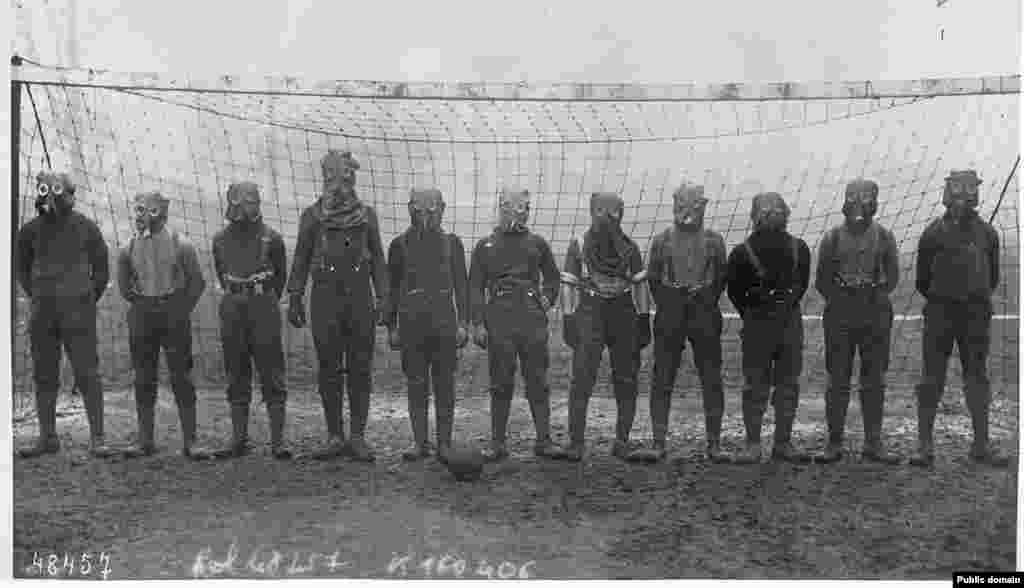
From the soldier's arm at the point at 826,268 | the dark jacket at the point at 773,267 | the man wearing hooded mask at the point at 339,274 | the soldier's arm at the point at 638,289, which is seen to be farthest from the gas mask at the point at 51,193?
the soldier's arm at the point at 826,268

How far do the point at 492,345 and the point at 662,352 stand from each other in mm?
790

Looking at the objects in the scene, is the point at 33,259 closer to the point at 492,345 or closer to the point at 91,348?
the point at 91,348

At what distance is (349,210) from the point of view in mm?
A: 4566

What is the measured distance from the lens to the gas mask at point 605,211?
4.60 metres

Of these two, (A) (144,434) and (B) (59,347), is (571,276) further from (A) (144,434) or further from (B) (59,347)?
(B) (59,347)

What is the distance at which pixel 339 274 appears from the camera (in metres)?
4.58

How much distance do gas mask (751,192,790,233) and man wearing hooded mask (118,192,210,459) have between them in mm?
2596

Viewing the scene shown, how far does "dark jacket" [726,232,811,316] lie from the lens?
457 cm

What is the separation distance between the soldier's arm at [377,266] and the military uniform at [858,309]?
201cm

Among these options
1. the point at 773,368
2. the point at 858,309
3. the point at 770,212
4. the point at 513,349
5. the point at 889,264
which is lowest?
the point at 773,368

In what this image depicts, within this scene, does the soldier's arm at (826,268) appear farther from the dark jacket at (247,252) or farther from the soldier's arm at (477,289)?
the dark jacket at (247,252)

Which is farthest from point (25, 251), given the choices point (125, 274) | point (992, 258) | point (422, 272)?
point (992, 258)

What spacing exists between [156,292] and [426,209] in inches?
51.3

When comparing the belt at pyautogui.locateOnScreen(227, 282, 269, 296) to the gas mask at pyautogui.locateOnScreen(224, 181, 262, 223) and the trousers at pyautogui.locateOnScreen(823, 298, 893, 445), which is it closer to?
the gas mask at pyautogui.locateOnScreen(224, 181, 262, 223)
